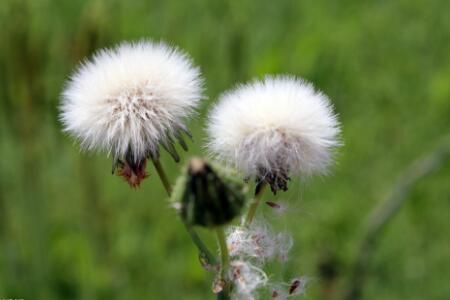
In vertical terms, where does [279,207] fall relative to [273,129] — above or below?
below

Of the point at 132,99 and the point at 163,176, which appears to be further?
the point at 132,99

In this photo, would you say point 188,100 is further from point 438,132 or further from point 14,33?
point 438,132

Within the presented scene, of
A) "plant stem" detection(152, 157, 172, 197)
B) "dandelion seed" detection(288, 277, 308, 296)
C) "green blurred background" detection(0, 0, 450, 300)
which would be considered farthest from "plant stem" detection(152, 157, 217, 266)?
"green blurred background" detection(0, 0, 450, 300)

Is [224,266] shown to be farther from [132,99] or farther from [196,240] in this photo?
[132,99]

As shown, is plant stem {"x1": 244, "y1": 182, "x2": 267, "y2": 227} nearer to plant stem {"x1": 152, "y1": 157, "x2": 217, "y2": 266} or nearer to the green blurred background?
plant stem {"x1": 152, "y1": 157, "x2": 217, "y2": 266}

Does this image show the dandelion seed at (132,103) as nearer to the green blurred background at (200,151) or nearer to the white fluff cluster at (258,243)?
the white fluff cluster at (258,243)

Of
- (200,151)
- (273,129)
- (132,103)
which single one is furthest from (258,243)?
(200,151)

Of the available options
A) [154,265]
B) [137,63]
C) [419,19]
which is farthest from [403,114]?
[137,63]
